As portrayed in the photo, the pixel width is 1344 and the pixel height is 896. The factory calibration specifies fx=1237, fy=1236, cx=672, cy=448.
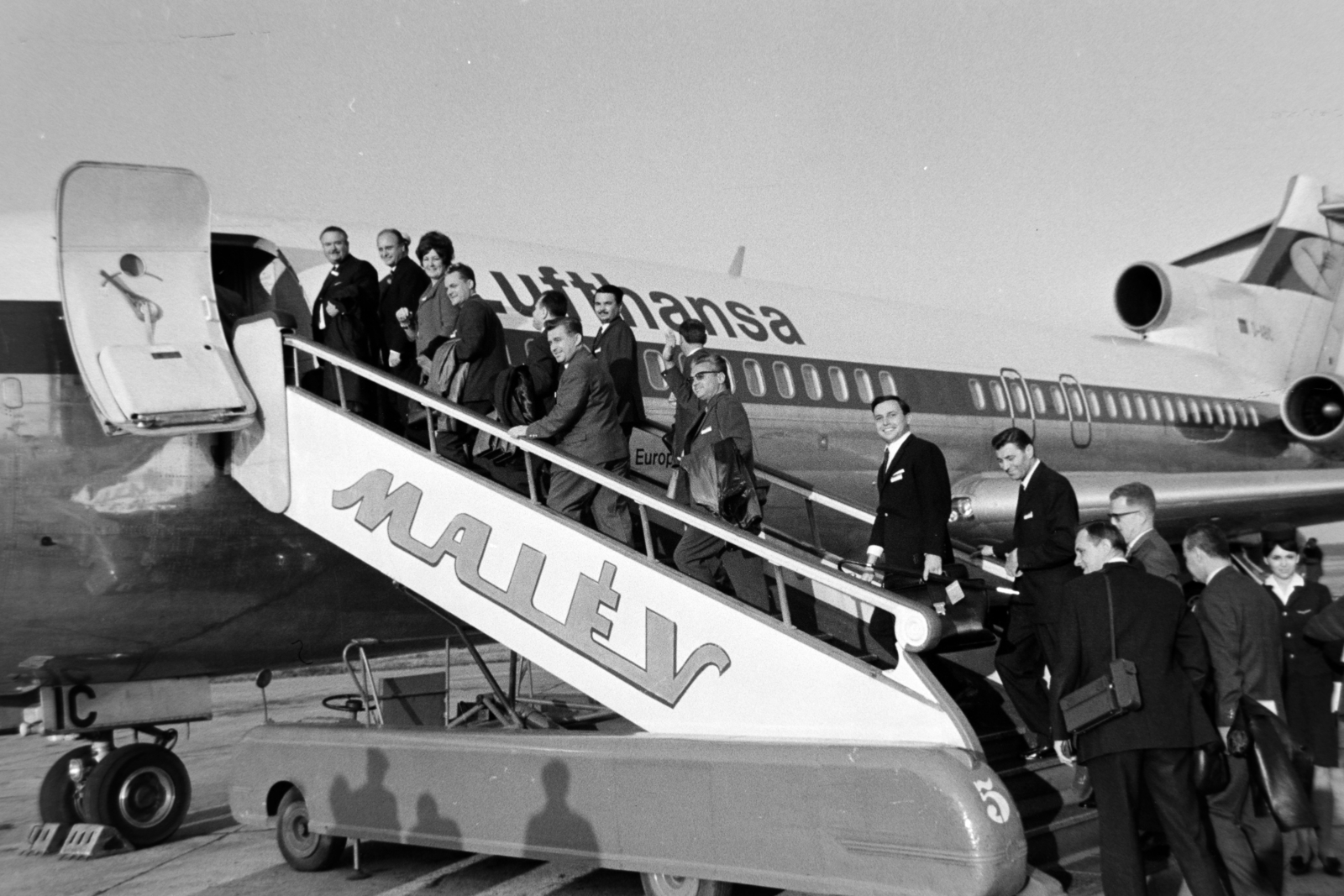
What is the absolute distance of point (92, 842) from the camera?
769 centimetres

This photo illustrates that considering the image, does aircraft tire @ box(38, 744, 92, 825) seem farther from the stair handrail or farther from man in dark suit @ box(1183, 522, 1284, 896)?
man in dark suit @ box(1183, 522, 1284, 896)

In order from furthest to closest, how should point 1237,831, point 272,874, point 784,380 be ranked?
point 784,380, point 272,874, point 1237,831

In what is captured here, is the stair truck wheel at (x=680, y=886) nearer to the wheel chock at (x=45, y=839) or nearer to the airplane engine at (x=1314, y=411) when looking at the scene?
the wheel chock at (x=45, y=839)

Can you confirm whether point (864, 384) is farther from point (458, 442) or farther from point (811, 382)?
point (458, 442)

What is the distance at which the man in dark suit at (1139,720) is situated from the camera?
4680mm

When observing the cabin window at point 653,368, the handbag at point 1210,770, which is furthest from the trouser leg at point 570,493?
the cabin window at point 653,368

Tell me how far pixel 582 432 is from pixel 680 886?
7.41 ft

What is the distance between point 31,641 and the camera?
6961mm

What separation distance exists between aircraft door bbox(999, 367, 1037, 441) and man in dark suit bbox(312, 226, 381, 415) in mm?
7831

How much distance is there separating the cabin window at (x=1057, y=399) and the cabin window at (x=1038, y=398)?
8.8 inches

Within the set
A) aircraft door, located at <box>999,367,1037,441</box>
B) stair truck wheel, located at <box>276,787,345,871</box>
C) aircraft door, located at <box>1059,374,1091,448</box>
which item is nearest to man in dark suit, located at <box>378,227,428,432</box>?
stair truck wheel, located at <box>276,787,345,871</box>

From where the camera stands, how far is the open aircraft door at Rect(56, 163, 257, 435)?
6410 millimetres

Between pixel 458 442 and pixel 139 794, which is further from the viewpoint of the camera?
pixel 139 794

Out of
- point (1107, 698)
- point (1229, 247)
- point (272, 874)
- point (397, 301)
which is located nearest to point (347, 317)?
point (397, 301)
